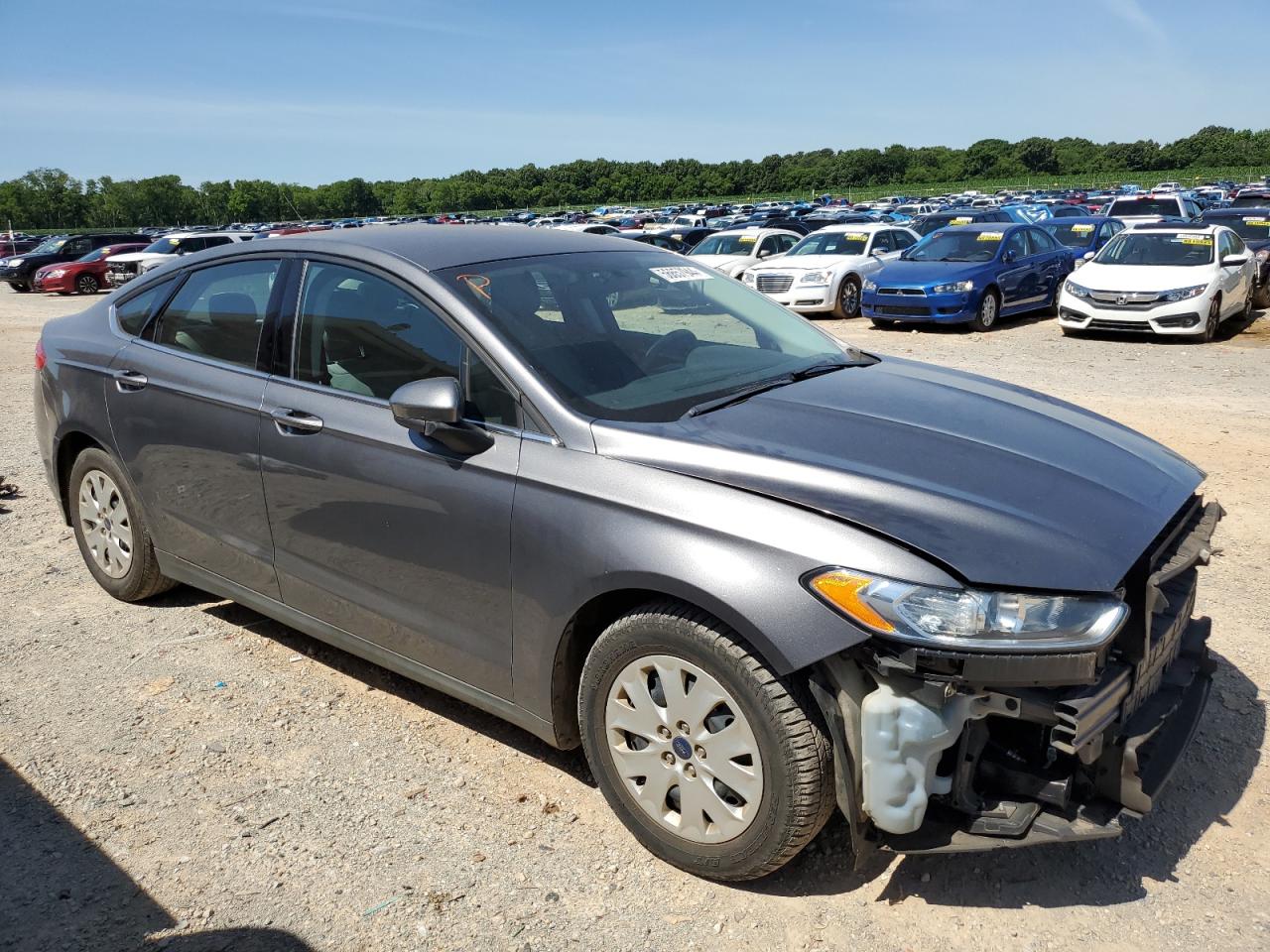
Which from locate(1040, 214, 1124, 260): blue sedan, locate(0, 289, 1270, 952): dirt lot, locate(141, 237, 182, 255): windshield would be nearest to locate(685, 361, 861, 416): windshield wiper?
locate(0, 289, 1270, 952): dirt lot

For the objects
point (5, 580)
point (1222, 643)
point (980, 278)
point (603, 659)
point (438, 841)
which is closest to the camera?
point (603, 659)

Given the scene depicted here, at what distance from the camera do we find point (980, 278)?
587 inches

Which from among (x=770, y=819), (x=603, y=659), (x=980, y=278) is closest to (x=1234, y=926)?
(x=770, y=819)

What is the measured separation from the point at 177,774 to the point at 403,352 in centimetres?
164

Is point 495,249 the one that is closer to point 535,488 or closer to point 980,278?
point 535,488

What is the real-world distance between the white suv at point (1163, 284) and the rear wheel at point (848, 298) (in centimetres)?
376

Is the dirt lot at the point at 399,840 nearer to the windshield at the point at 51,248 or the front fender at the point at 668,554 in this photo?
the front fender at the point at 668,554

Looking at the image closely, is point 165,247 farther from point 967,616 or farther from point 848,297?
point 967,616

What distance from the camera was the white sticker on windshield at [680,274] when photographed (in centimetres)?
394

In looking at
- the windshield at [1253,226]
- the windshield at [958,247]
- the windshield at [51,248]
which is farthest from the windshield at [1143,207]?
the windshield at [51,248]

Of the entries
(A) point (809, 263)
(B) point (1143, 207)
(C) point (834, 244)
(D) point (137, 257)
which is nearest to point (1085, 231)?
(B) point (1143, 207)

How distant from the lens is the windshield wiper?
3.10m

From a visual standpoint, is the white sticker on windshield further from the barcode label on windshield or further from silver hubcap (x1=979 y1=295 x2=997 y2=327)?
silver hubcap (x1=979 y1=295 x2=997 y2=327)

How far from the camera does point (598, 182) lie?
128000mm
